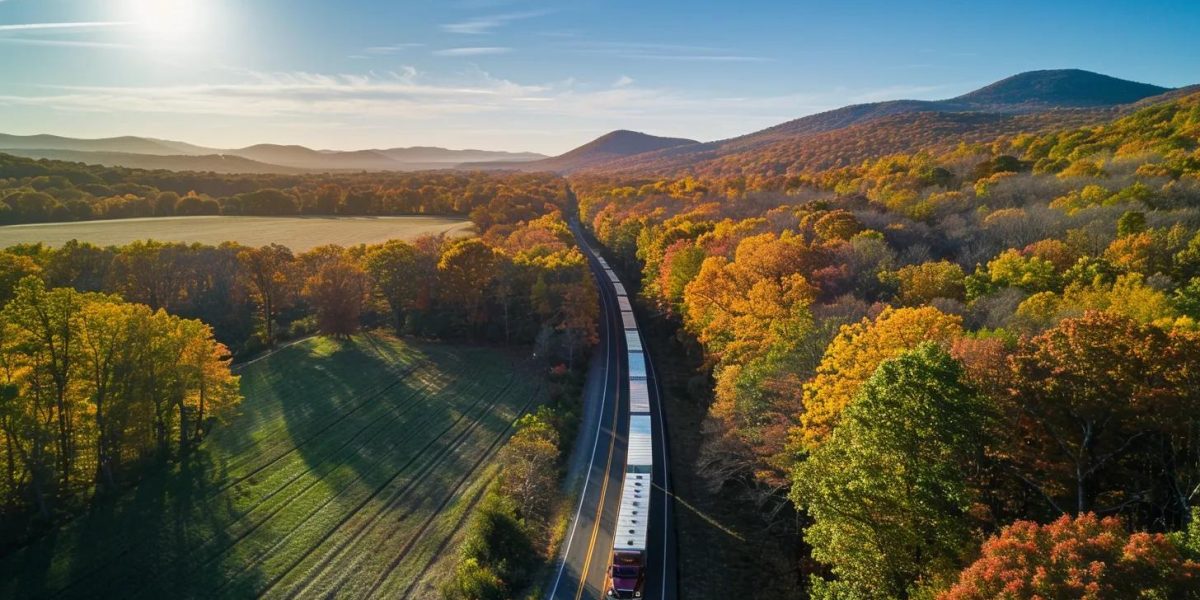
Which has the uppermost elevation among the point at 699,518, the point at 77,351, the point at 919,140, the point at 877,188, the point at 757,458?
the point at 919,140

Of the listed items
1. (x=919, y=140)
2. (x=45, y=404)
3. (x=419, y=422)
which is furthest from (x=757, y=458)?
(x=919, y=140)

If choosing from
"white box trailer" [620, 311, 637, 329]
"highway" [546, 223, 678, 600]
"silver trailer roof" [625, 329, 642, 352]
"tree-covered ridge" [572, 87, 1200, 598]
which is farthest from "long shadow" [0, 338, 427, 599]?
"white box trailer" [620, 311, 637, 329]

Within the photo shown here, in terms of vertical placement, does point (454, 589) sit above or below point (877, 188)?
below

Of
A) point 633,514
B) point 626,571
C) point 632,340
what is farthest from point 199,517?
point 632,340

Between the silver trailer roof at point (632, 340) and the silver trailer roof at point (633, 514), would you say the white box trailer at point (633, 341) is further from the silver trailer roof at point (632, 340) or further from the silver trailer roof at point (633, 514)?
the silver trailer roof at point (633, 514)

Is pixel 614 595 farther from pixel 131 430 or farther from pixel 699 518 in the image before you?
pixel 131 430

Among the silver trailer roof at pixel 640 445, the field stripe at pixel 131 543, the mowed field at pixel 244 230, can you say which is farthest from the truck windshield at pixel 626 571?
the mowed field at pixel 244 230
